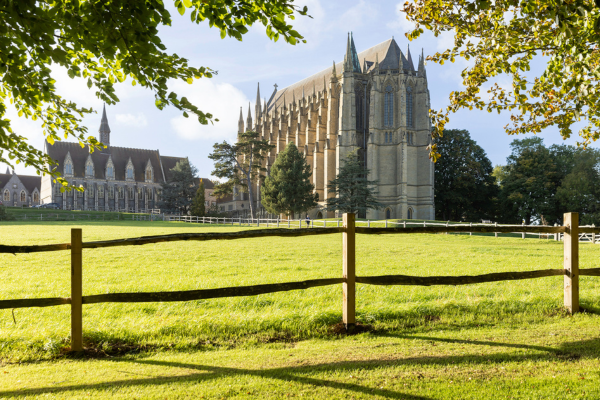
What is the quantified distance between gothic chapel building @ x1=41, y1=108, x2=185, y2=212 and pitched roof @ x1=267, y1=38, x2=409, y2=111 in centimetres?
3356

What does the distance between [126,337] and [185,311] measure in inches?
46.1

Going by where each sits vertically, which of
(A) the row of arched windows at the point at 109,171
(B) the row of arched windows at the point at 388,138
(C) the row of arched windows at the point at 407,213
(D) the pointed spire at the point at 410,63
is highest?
(D) the pointed spire at the point at 410,63

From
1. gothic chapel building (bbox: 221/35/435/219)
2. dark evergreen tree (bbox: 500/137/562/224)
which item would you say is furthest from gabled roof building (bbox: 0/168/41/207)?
dark evergreen tree (bbox: 500/137/562/224)

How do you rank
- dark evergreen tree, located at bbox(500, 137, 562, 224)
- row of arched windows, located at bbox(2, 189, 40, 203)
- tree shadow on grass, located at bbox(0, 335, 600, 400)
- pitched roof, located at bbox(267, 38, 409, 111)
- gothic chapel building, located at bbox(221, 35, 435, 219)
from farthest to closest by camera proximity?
1. row of arched windows, located at bbox(2, 189, 40, 203)
2. pitched roof, located at bbox(267, 38, 409, 111)
3. gothic chapel building, located at bbox(221, 35, 435, 219)
4. dark evergreen tree, located at bbox(500, 137, 562, 224)
5. tree shadow on grass, located at bbox(0, 335, 600, 400)

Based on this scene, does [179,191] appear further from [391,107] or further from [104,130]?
[104,130]

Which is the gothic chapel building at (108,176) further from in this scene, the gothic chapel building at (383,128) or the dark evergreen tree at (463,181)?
the dark evergreen tree at (463,181)

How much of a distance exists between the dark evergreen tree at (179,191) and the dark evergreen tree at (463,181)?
40380 millimetres

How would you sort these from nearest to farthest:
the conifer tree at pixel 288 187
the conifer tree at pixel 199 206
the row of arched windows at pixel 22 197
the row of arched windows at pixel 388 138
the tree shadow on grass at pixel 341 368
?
the tree shadow on grass at pixel 341 368 < the conifer tree at pixel 288 187 < the row of arched windows at pixel 388 138 < the conifer tree at pixel 199 206 < the row of arched windows at pixel 22 197

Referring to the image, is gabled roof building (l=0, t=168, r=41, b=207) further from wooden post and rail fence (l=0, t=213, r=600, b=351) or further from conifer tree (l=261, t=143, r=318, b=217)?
wooden post and rail fence (l=0, t=213, r=600, b=351)

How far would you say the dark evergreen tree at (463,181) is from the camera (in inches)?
2186

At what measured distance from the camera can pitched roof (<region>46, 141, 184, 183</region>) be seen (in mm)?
90750

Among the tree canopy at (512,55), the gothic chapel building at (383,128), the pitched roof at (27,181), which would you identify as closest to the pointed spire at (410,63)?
the gothic chapel building at (383,128)

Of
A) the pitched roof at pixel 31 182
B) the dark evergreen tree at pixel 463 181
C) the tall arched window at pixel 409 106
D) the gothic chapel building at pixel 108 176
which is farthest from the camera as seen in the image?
the pitched roof at pixel 31 182

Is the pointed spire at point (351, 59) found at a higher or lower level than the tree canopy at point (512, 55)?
higher
